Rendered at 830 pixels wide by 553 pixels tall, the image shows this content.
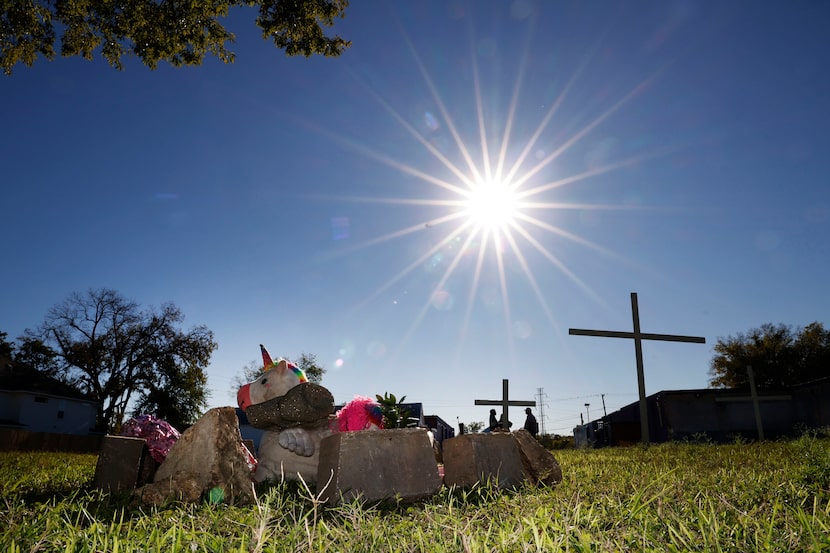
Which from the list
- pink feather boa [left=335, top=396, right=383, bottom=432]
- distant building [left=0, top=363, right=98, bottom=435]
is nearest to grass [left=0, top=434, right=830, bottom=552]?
pink feather boa [left=335, top=396, right=383, bottom=432]

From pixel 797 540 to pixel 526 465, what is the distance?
296 centimetres

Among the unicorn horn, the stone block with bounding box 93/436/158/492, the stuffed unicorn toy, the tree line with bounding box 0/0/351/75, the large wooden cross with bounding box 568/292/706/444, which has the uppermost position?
the tree line with bounding box 0/0/351/75

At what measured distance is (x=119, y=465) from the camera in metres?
4.12

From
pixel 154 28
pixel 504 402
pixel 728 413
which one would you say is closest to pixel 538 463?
pixel 154 28

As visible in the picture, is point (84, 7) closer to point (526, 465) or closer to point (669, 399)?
point (526, 465)

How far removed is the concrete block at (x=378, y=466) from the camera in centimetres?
332

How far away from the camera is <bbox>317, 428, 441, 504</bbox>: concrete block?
3318mm

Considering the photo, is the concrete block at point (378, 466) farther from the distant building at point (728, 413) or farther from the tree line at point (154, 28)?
the distant building at point (728, 413)

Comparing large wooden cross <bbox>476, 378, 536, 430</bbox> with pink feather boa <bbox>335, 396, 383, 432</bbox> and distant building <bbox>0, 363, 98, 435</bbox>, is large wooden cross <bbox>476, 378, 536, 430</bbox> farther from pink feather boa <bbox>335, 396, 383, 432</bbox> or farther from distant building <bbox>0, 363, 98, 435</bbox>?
distant building <bbox>0, 363, 98, 435</bbox>

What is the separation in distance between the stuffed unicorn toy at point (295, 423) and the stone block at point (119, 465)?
1011 mm

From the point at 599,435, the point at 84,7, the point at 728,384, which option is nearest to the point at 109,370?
the point at 84,7

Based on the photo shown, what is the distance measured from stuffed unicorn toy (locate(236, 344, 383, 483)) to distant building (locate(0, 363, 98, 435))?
3650 centimetres

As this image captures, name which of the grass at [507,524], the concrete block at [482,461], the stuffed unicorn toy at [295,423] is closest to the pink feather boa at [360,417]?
the stuffed unicorn toy at [295,423]

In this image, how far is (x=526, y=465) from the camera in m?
4.44
